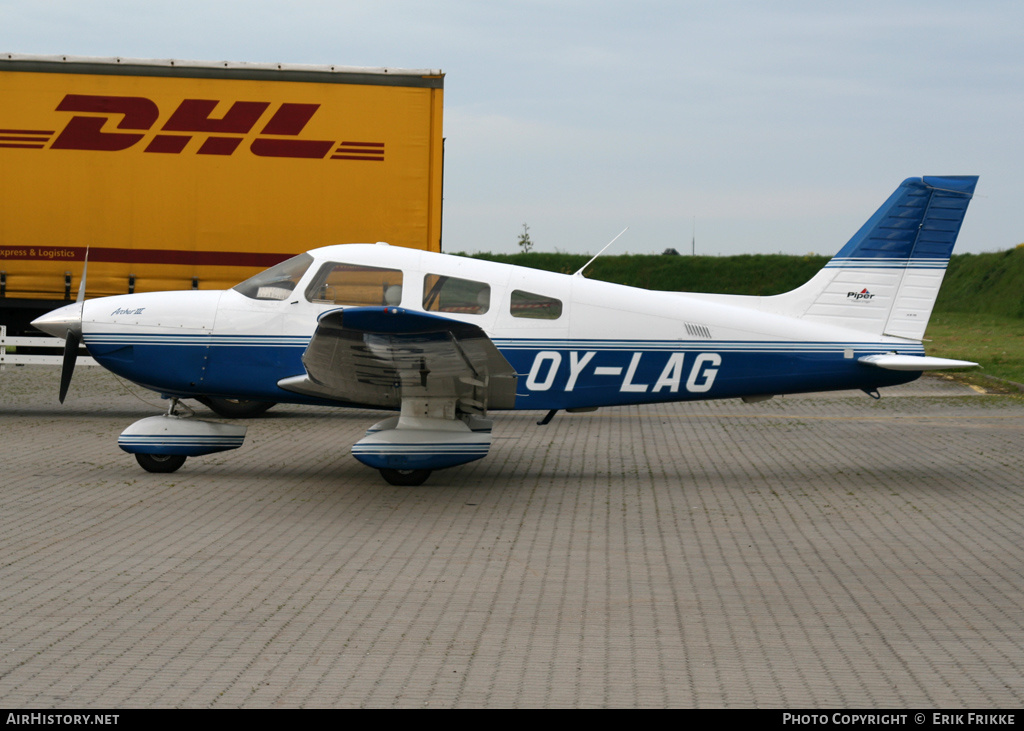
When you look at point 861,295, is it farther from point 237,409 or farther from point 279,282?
point 237,409

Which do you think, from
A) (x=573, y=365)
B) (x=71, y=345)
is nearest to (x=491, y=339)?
(x=573, y=365)

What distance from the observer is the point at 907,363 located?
27.9ft

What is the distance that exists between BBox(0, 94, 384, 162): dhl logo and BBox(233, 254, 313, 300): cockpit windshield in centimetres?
409

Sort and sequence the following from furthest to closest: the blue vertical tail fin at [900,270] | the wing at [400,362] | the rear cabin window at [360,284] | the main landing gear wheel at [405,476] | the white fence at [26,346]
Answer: the white fence at [26,346] < the blue vertical tail fin at [900,270] < the rear cabin window at [360,284] < the main landing gear wheel at [405,476] < the wing at [400,362]

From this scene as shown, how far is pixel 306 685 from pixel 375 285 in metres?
5.03

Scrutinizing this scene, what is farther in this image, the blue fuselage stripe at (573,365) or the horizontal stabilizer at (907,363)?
the blue fuselage stripe at (573,365)

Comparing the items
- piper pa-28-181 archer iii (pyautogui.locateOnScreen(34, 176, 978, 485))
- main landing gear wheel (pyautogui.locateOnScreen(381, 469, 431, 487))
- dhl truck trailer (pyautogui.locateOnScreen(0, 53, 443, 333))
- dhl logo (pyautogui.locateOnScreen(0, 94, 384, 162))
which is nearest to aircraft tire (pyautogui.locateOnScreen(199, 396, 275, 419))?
dhl truck trailer (pyautogui.locateOnScreen(0, 53, 443, 333))

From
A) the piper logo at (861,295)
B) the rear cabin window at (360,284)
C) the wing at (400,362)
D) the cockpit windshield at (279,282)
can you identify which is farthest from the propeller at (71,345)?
the piper logo at (861,295)

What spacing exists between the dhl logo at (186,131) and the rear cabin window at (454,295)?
4.54 m

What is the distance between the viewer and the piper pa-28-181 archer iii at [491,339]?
8.47m

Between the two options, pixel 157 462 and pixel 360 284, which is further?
pixel 157 462

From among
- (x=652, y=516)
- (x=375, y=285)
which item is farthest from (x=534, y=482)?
(x=375, y=285)

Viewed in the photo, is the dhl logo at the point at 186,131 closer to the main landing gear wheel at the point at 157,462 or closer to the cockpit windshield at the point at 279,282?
the cockpit windshield at the point at 279,282

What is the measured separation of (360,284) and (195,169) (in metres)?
5.06
